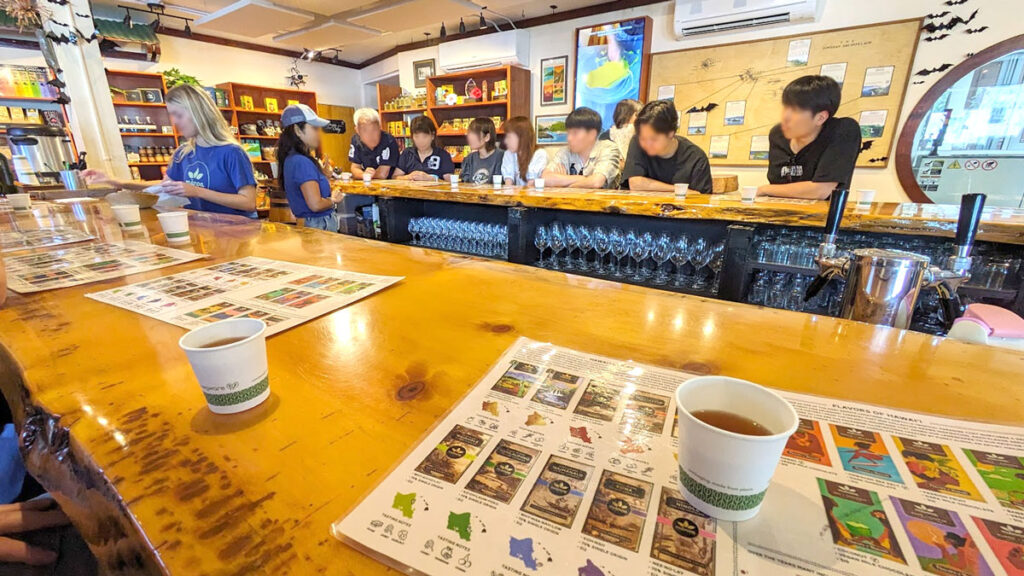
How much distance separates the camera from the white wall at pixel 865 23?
321 cm

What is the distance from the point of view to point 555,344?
718 millimetres

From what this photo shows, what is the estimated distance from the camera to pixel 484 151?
418 cm

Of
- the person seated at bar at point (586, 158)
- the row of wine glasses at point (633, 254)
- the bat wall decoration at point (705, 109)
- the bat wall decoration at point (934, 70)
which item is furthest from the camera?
the bat wall decoration at point (705, 109)

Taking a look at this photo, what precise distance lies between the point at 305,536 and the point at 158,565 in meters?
0.11

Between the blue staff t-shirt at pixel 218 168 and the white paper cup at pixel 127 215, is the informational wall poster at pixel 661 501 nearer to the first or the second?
the white paper cup at pixel 127 215

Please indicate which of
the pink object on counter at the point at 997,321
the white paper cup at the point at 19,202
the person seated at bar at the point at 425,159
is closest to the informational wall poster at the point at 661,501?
the pink object on counter at the point at 997,321

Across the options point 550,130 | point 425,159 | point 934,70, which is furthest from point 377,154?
point 934,70

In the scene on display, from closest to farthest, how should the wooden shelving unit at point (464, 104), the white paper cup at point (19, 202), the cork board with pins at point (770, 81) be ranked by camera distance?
1. the white paper cup at point (19, 202)
2. the cork board with pins at point (770, 81)
3. the wooden shelving unit at point (464, 104)

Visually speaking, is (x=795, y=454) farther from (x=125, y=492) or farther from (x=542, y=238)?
(x=542, y=238)

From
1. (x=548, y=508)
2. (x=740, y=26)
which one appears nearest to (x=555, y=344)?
(x=548, y=508)

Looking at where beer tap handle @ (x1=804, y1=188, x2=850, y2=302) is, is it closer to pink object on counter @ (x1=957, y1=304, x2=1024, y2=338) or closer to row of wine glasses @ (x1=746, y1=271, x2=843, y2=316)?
pink object on counter @ (x1=957, y1=304, x2=1024, y2=338)

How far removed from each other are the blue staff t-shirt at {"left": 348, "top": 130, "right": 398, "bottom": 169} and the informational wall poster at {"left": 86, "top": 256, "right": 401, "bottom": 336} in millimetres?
3597

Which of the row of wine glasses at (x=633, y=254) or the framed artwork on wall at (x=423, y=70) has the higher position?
the framed artwork on wall at (x=423, y=70)

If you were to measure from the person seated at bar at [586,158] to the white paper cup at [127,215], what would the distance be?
225 cm
